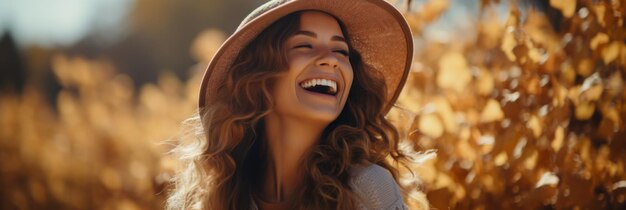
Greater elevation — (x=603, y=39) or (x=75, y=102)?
(x=75, y=102)

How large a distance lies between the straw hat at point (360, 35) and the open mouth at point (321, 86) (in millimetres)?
211

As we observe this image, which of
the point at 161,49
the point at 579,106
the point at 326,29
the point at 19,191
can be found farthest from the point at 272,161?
the point at 161,49

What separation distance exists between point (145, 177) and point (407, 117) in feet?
4.86

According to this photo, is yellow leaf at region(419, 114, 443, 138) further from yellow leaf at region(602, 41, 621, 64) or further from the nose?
yellow leaf at region(602, 41, 621, 64)

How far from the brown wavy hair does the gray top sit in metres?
0.06

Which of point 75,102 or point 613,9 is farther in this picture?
point 75,102

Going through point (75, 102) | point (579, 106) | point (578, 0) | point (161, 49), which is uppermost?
point (161, 49)

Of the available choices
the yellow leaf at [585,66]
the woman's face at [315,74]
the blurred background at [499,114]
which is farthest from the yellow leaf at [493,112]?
the woman's face at [315,74]

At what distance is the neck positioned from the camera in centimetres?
202

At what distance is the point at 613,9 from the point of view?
202 centimetres

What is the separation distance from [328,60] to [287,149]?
0.31m

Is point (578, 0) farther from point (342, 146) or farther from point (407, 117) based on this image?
point (342, 146)

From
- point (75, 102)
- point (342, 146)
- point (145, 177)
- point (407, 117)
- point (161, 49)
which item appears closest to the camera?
point (342, 146)

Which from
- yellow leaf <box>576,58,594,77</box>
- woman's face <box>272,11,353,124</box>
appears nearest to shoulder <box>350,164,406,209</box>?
woman's face <box>272,11,353,124</box>
